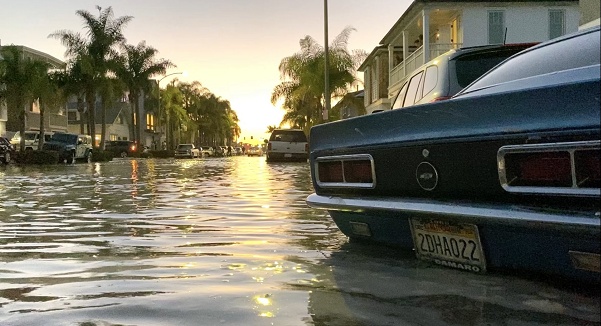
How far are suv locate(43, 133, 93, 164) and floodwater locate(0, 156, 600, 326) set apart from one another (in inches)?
Result: 1148

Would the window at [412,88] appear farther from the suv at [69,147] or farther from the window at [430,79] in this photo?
the suv at [69,147]

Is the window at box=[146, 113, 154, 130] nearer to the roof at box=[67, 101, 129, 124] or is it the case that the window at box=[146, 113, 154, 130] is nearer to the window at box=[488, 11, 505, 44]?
the roof at box=[67, 101, 129, 124]

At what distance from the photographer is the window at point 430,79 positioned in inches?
237

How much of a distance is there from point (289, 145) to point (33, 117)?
34.3 meters

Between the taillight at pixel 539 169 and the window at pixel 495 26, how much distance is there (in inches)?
1015

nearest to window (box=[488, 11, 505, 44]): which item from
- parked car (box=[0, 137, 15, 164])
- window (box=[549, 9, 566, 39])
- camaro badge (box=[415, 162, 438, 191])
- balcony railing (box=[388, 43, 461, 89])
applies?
balcony railing (box=[388, 43, 461, 89])

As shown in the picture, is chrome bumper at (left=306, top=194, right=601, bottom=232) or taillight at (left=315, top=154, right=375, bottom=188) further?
taillight at (left=315, top=154, right=375, bottom=188)

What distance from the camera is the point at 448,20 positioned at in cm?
2975

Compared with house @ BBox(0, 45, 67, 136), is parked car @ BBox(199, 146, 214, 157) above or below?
below

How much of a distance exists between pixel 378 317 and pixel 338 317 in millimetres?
195

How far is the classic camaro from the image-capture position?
2.92 metres

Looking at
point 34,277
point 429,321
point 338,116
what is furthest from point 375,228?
point 338,116

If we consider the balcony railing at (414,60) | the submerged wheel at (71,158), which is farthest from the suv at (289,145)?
the submerged wheel at (71,158)

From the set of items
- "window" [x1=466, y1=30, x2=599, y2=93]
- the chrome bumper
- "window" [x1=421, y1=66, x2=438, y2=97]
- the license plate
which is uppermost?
Answer: "window" [x1=421, y1=66, x2=438, y2=97]
